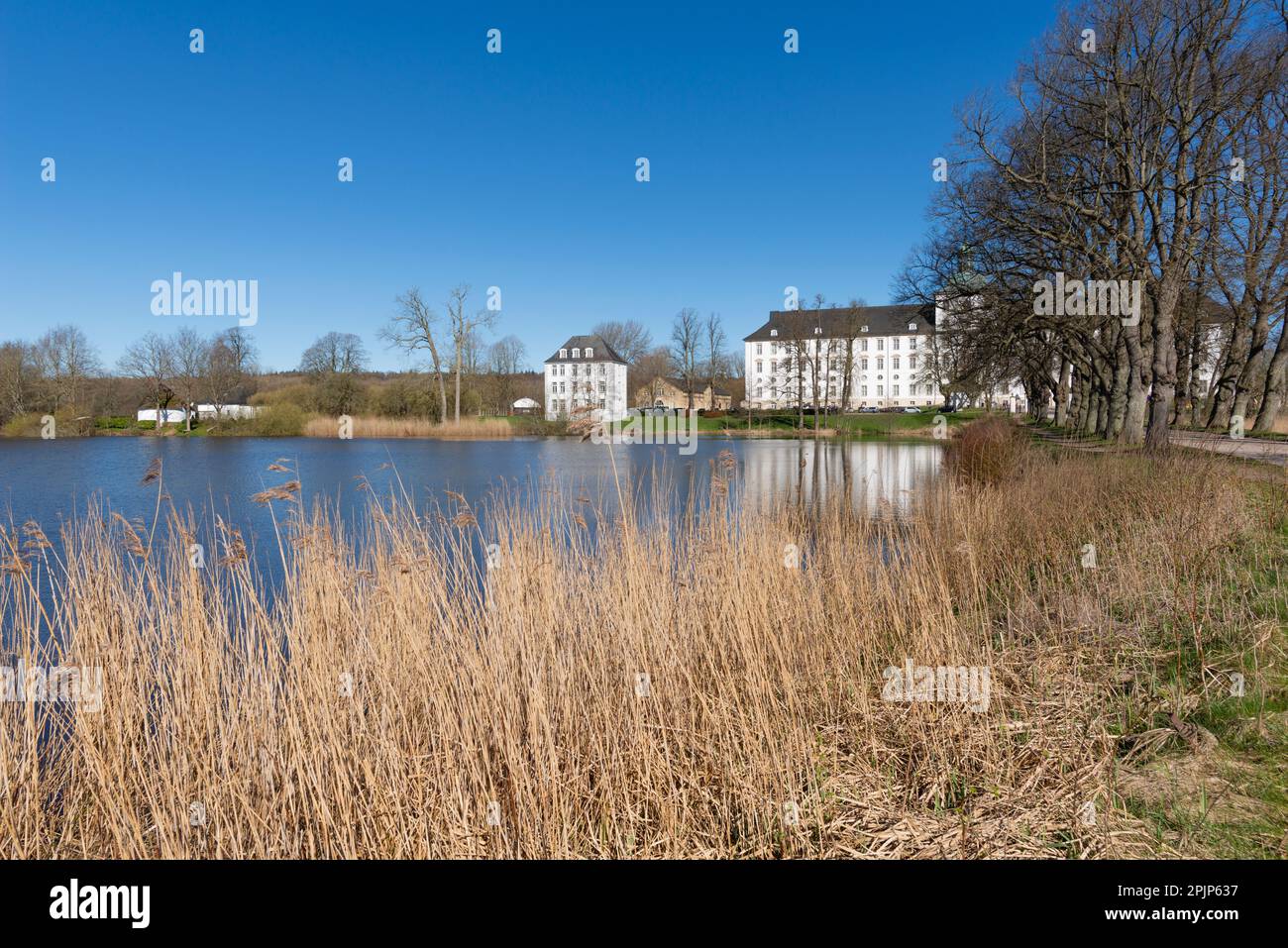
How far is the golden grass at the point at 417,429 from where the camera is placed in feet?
131

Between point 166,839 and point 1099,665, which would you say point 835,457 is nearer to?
point 1099,665

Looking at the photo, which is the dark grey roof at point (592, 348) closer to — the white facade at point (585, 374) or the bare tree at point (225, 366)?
the white facade at point (585, 374)

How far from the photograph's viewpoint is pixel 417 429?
135ft

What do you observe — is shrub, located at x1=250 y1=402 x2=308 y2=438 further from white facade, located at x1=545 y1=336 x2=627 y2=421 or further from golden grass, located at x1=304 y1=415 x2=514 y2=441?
white facade, located at x1=545 y1=336 x2=627 y2=421

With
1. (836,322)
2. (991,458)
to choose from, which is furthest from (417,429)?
(836,322)

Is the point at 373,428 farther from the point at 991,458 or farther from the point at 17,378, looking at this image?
the point at 991,458

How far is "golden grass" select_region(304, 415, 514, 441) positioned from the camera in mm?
40062

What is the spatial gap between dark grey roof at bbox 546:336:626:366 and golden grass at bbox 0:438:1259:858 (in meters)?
64.6

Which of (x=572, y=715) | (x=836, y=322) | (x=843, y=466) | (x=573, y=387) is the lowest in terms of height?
(x=572, y=715)

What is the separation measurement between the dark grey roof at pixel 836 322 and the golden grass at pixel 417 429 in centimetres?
2304

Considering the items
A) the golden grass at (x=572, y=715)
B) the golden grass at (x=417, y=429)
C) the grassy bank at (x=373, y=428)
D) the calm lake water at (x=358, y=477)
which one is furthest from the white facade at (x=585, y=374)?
the golden grass at (x=572, y=715)

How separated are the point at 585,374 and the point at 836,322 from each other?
24.5 meters
